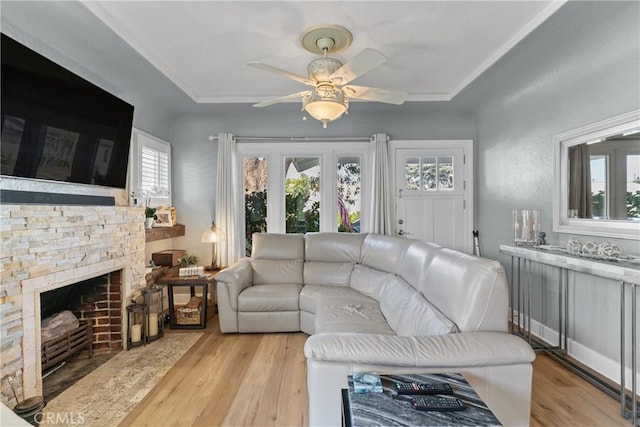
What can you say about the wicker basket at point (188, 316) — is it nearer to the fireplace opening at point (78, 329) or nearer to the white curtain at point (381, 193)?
the fireplace opening at point (78, 329)

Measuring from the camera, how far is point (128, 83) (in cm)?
302

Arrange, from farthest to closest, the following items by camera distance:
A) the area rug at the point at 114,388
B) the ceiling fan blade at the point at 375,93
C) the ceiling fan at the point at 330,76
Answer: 1. the ceiling fan blade at the point at 375,93
2. the ceiling fan at the point at 330,76
3. the area rug at the point at 114,388

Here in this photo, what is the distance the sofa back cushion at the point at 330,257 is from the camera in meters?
3.52

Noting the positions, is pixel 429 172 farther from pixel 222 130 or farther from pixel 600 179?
pixel 222 130

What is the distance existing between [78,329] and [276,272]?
1.87 m

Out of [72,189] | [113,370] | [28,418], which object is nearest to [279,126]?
[72,189]

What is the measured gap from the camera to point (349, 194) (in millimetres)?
4379

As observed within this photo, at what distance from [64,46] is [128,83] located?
0.74 metres

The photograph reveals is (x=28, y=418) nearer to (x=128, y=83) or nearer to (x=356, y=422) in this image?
(x=356, y=422)

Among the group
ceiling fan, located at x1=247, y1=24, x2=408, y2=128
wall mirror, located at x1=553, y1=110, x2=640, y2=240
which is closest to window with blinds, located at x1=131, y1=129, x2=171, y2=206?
ceiling fan, located at x1=247, y1=24, x2=408, y2=128

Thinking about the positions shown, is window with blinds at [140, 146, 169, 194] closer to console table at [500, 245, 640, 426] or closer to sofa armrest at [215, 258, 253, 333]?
sofa armrest at [215, 258, 253, 333]

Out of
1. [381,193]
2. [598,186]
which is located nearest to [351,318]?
[381,193]

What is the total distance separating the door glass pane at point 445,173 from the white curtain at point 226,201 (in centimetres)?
293

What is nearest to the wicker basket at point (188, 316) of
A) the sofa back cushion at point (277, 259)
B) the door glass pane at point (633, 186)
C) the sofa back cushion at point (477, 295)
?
the sofa back cushion at point (277, 259)
